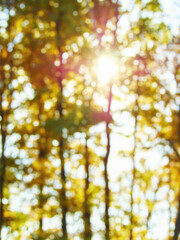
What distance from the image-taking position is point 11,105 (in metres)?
8.05

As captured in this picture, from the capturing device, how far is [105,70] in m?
7.58

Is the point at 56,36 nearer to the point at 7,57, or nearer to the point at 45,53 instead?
the point at 45,53

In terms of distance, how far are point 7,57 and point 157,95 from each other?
3.78m

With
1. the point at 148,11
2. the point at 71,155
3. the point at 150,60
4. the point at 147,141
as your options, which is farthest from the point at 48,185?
the point at 148,11

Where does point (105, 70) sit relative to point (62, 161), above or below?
above

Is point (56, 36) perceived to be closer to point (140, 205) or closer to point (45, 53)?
point (45, 53)

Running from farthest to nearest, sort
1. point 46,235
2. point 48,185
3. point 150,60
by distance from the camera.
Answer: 1. point 48,185
2. point 150,60
3. point 46,235

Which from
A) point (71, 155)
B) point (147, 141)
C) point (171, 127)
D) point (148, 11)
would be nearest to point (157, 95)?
point (171, 127)

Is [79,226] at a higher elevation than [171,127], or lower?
lower

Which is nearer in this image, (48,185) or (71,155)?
(48,185)

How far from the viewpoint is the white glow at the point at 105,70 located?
7099 millimetres

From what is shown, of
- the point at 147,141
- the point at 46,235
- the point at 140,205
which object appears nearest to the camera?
the point at 46,235

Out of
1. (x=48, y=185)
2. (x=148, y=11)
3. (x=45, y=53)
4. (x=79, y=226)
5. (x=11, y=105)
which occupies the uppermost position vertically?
(x=148, y=11)

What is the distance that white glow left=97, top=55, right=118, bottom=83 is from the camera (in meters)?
7.10
